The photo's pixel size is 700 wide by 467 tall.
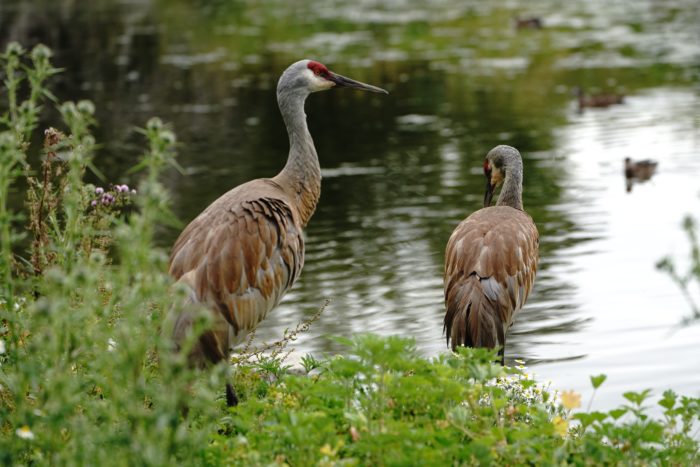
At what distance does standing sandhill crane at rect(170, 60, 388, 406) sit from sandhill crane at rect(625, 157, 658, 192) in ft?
23.1

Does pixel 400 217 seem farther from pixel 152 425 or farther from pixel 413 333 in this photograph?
pixel 152 425

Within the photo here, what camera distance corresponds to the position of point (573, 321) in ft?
28.7

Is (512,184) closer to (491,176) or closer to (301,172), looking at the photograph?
(491,176)

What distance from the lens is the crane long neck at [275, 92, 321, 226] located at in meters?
7.14

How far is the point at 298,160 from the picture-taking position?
7.22 m

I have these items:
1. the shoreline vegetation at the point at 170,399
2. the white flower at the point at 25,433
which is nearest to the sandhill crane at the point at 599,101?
the shoreline vegetation at the point at 170,399

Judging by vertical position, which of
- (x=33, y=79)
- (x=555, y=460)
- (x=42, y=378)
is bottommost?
(x=555, y=460)

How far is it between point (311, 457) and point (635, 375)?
3.72m

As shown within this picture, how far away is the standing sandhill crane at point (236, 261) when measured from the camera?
19.2ft

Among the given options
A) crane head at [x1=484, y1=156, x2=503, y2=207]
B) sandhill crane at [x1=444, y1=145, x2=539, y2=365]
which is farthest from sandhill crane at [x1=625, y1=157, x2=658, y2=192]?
sandhill crane at [x1=444, y1=145, x2=539, y2=365]

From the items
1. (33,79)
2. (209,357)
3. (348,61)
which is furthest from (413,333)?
(348,61)

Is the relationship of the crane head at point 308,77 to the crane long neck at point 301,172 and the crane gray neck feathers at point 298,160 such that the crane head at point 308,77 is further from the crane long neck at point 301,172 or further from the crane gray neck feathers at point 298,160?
the crane long neck at point 301,172

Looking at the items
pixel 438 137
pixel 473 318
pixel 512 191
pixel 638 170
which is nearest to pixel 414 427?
pixel 473 318

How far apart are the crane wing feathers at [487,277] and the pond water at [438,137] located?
84 centimetres
